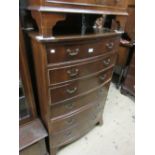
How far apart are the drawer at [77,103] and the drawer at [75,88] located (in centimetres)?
6

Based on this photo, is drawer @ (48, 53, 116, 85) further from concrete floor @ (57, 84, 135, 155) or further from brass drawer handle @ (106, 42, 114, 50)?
concrete floor @ (57, 84, 135, 155)

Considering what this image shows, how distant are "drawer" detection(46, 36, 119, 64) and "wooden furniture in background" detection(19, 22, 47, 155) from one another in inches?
9.6

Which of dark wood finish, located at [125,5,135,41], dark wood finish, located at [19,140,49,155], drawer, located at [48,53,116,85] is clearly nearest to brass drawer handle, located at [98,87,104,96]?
drawer, located at [48,53,116,85]

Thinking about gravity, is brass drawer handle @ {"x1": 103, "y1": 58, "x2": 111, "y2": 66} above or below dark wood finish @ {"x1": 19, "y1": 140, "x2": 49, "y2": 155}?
above

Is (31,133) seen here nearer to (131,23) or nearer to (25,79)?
(25,79)

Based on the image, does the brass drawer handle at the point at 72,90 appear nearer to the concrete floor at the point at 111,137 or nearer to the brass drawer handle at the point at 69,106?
the brass drawer handle at the point at 69,106

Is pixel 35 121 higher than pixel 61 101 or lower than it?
lower

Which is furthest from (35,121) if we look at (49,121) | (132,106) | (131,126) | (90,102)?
(132,106)

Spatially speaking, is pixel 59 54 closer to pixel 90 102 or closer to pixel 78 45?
pixel 78 45

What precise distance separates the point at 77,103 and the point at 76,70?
0.33m

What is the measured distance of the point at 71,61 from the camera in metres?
0.93

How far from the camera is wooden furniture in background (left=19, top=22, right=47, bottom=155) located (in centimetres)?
104

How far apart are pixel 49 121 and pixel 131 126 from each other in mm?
1129
